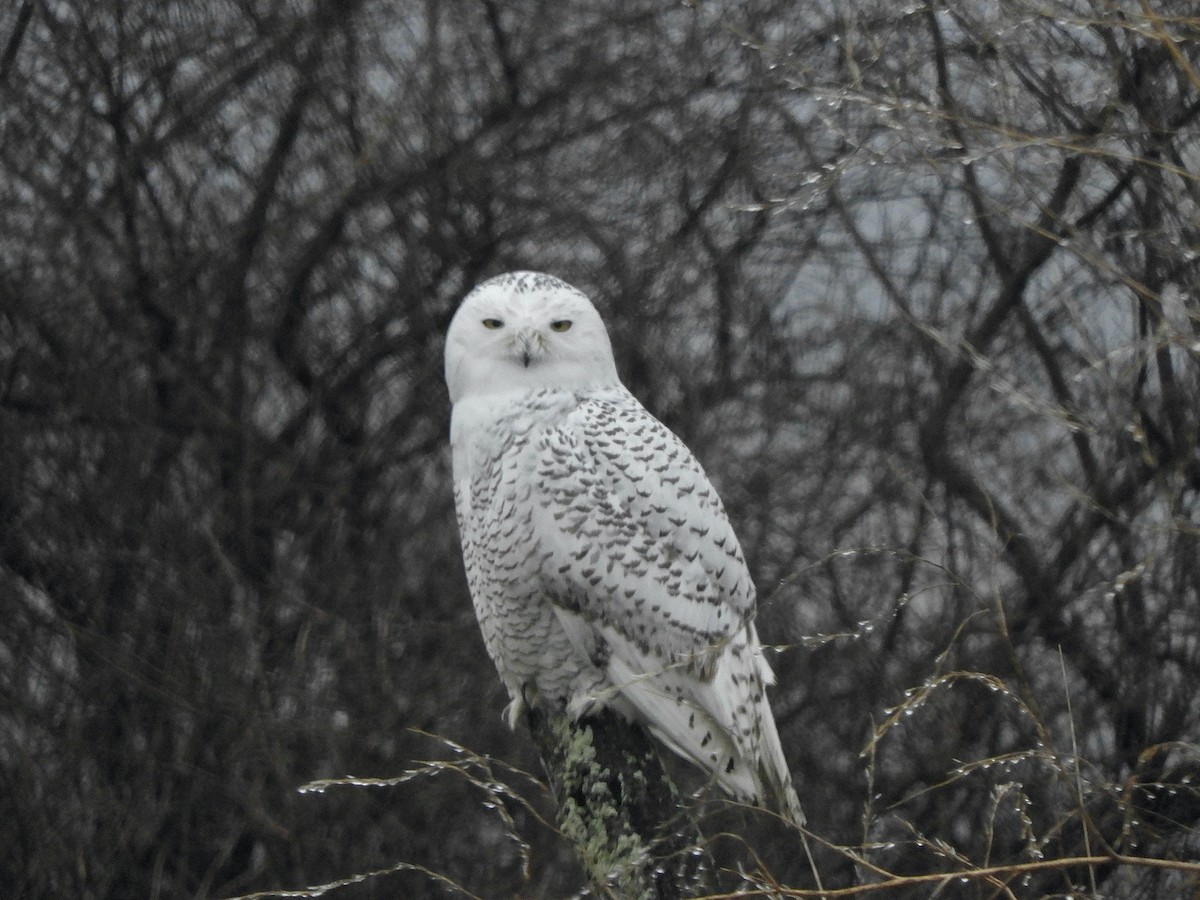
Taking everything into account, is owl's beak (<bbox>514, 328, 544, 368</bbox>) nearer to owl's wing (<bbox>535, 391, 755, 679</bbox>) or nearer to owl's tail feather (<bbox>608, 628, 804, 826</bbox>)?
owl's wing (<bbox>535, 391, 755, 679</bbox>)

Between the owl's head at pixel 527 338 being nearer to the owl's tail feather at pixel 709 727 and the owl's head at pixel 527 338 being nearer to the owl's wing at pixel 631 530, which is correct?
the owl's wing at pixel 631 530

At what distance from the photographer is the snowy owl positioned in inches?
109

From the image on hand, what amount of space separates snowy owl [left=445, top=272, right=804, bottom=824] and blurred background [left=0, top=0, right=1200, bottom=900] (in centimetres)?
222

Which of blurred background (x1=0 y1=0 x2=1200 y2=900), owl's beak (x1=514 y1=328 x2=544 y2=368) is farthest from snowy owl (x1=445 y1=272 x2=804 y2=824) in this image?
blurred background (x1=0 y1=0 x2=1200 y2=900)

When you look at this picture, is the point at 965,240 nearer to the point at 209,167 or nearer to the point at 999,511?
the point at 999,511

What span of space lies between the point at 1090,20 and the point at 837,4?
13.1 ft

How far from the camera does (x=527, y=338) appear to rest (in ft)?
9.10

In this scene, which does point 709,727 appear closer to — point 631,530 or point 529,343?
point 631,530

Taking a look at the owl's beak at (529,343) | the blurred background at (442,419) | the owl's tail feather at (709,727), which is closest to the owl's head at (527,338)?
the owl's beak at (529,343)

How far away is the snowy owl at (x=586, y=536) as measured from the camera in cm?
278

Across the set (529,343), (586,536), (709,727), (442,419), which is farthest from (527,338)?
(442,419)

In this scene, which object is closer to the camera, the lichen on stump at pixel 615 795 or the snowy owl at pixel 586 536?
the lichen on stump at pixel 615 795

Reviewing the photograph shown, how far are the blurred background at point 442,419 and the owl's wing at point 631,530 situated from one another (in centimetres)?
227

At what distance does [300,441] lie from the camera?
550 centimetres
